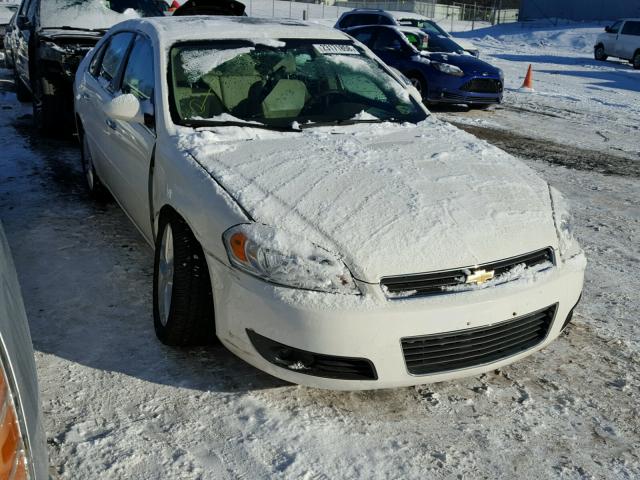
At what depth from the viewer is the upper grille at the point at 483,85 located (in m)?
10.5

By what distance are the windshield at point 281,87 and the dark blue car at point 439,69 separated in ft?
21.9

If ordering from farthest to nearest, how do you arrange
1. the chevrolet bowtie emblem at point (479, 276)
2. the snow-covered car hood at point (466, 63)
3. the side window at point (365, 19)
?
the side window at point (365, 19) < the snow-covered car hood at point (466, 63) < the chevrolet bowtie emblem at point (479, 276)

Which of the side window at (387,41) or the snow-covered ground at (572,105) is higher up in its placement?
the side window at (387,41)

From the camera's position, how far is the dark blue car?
10.5 meters

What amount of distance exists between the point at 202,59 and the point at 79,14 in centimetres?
510

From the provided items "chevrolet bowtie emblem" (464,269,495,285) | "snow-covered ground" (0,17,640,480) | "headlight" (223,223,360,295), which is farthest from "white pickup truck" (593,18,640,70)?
"headlight" (223,223,360,295)

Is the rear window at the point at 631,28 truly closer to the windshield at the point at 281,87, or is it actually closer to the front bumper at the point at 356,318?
the windshield at the point at 281,87

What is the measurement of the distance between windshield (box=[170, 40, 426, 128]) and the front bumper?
4.06ft

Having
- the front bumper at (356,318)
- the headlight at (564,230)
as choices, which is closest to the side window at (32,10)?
the front bumper at (356,318)

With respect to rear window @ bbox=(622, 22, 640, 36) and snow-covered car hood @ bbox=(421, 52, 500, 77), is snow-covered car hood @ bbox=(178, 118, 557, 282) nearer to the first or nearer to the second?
snow-covered car hood @ bbox=(421, 52, 500, 77)

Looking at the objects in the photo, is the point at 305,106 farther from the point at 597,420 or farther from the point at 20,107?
the point at 20,107

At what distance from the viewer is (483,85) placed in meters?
10.6

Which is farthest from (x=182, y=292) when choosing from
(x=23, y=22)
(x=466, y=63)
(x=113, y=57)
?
(x=466, y=63)

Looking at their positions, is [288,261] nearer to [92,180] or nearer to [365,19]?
[92,180]
